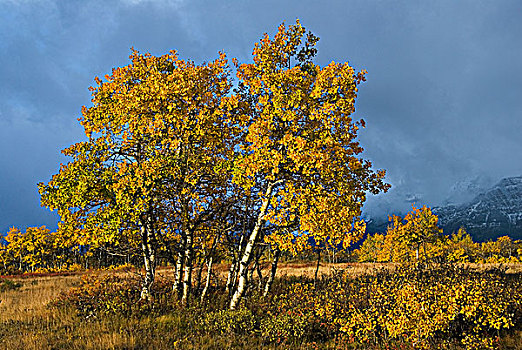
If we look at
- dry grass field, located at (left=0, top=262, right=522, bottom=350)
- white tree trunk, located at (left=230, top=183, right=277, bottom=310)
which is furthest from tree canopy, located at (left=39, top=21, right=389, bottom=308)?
dry grass field, located at (left=0, top=262, right=522, bottom=350)

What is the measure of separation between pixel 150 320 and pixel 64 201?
16.9ft

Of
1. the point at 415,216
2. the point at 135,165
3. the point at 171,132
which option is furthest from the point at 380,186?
the point at 415,216

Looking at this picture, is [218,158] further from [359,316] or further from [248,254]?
[359,316]

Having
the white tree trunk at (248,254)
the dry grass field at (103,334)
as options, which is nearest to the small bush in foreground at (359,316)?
the dry grass field at (103,334)

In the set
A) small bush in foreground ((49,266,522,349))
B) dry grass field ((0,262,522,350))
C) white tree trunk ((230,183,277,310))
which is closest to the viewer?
dry grass field ((0,262,522,350))

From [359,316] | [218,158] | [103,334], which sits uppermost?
[218,158]

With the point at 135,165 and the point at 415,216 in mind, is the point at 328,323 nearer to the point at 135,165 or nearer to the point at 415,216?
the point at 135,165

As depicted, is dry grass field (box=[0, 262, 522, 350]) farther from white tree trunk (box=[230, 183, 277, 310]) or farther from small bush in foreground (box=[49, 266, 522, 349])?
white tree trunk (box=[230, 183, 277, 310])

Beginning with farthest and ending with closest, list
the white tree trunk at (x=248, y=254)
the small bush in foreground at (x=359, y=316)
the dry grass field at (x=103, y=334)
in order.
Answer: the white tree trunk at (x=248, y=254)
the small bush in foreground at (x=359, y=316)
the dry grass field at (x=103, y=334)

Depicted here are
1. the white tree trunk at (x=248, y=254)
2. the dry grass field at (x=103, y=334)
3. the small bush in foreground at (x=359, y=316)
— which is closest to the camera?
the dry grass field at (x=103, y=334)

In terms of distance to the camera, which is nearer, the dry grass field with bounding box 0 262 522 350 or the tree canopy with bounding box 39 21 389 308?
the dry grass field with bounding box 0 262 522 350

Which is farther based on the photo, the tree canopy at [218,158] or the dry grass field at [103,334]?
the tree canopy at [218,158]

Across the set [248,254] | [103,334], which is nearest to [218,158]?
[248,254]

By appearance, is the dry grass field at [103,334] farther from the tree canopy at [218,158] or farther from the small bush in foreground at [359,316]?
the tree canopy at [218,158]
